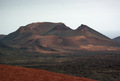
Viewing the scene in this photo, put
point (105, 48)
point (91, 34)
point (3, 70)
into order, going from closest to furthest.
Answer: point (3, 70)
point (105, 48)
point (91, 34)

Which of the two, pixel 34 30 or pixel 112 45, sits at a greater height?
pixel 34 30

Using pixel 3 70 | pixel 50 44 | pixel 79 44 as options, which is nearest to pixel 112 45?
pixel 79 44

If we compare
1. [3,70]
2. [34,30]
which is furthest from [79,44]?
[3,70]

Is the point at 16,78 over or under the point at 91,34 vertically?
under

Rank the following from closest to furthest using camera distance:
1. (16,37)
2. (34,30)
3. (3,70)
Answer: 1. (3,70)
2. (16,37)
3. (34,30)

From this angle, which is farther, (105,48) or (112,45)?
(112,45)

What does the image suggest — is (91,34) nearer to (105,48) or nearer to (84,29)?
(84,29)

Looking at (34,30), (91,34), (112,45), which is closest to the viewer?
(112,45)

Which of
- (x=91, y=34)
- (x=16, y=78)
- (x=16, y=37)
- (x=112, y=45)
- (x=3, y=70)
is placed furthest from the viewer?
(x=16, y=37)

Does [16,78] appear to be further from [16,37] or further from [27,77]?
[16,37]
